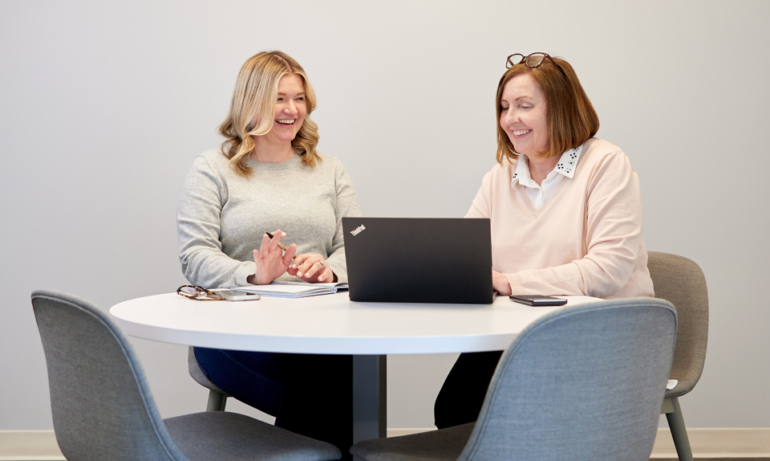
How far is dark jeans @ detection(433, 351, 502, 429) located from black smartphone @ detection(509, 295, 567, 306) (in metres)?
0.34

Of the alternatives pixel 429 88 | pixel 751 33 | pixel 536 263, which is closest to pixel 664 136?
pixel 751 33

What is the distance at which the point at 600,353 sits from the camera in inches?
Answer: 44.9

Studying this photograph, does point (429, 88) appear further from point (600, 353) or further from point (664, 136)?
point (600, 353)

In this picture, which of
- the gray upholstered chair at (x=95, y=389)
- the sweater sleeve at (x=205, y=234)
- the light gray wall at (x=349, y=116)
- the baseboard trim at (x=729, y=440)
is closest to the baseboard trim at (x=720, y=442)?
the baseboard trim at (x=729, y=440)

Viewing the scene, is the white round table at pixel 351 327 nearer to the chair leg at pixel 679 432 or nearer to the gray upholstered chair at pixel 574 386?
the gray upholstered chair at pixel 574 386

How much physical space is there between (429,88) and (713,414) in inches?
75.7

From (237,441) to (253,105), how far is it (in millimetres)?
1340

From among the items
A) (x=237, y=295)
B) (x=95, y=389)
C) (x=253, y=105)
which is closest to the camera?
(x=95, y=389)

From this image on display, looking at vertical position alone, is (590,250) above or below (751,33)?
below

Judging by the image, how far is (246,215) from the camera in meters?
2.42

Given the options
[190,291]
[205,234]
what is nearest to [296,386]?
[190,291]

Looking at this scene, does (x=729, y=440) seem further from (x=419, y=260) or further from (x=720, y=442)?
(x=419, y=260)

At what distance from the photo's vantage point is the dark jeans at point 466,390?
204 cm

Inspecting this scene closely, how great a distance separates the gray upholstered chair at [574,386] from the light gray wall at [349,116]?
6.79 feet
